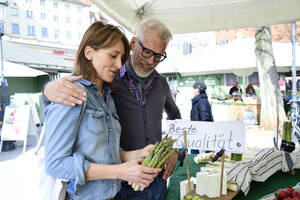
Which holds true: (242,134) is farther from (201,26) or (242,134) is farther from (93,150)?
(201,26)

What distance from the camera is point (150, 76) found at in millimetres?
1854

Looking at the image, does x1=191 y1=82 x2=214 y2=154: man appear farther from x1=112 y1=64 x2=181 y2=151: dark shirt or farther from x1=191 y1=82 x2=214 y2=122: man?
x1=112 y1=64 x2=181 y2=151: dark shirt

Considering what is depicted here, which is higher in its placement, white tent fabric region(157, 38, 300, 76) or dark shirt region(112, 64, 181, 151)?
white tent fabric region(157, 38, 300, 76)

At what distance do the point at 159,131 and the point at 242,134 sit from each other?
2.03ft

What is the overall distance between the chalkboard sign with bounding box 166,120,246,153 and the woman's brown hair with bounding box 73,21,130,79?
2.33 ft

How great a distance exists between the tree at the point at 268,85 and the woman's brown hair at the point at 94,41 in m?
7.81

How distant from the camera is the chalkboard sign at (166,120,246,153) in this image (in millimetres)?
Result: 1495

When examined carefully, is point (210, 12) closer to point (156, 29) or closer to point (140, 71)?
point (156, 29)

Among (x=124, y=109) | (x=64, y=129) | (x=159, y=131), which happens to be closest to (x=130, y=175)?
(x=64, y=129)

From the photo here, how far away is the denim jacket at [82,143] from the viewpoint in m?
0.95

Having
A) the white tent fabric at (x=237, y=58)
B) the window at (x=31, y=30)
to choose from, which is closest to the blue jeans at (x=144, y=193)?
the white tent fabric at (x=237, y=58)

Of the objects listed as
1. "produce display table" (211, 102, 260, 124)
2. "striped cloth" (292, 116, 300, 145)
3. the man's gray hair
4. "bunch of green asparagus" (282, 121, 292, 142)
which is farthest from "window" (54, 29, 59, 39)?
"bunch of green asparagus" (282, 121, 292, 142)

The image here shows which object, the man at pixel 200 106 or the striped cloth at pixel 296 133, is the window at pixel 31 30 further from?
the striped cloth at pixel 296 133

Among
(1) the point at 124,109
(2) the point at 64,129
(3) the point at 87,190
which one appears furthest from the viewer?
(1) the point at 124,109
